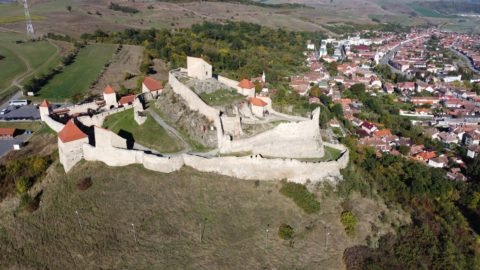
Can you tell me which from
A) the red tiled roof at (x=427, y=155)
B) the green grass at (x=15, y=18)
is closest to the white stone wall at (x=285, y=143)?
the red tiled roof at (x=427, y=155)

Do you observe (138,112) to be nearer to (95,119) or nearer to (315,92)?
(95,119)

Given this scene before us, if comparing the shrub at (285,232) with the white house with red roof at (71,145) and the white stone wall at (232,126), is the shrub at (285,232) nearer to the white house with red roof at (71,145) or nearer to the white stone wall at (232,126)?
the white stone wall at (232,126)

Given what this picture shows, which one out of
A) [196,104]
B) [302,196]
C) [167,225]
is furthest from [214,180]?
[196,104]

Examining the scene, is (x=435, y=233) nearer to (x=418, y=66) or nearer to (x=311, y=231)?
(x=311, y=231)

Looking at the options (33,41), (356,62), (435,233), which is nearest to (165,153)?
(435,233)

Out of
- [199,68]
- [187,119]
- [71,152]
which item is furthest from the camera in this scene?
[199,68]

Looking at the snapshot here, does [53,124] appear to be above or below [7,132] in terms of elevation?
above
